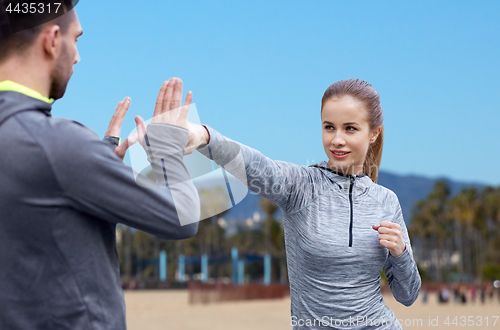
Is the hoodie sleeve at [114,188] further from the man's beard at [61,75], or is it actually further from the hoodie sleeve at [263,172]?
the hoodie sleeve at [263,172]

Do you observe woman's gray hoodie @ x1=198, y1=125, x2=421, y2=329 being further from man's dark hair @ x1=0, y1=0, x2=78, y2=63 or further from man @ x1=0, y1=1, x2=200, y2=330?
man's dark hair @ x1=0, y1=0, x2=78, y2=63

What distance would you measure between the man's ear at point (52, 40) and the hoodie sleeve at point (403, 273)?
2.05 m

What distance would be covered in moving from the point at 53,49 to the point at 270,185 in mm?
1243

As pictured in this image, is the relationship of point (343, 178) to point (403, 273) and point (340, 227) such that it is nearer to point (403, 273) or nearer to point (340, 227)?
point (340, 227)

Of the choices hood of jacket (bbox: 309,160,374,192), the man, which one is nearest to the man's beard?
the man

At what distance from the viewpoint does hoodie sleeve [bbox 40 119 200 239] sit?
151 cm

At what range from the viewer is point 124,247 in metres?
88.8

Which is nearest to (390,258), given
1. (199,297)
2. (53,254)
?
(53,254)

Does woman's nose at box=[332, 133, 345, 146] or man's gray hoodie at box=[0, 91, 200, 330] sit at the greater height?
woman's nose at box=[332, 133, 345, 146]

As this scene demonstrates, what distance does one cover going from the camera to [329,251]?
2.68 m

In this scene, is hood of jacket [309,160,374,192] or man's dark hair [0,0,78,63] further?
hood of jacket [309,160,374,192]

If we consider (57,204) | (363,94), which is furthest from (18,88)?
(363,94)

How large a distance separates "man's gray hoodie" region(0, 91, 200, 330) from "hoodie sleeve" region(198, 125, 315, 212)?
0.60 meters

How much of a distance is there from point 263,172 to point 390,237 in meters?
0.81
